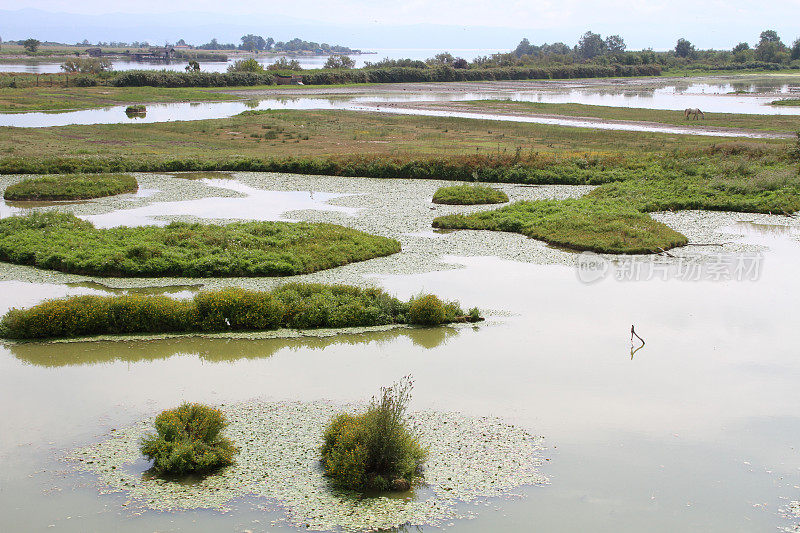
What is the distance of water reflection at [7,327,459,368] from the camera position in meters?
15.2

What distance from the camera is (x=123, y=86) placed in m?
88.1

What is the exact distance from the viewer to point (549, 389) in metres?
13.8

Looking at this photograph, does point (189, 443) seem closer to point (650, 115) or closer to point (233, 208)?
point (233, 208)

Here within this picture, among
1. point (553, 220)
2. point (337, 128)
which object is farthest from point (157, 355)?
point (337, 128)

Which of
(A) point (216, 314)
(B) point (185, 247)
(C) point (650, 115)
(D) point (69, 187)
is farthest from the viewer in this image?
(C) point (650, 115)

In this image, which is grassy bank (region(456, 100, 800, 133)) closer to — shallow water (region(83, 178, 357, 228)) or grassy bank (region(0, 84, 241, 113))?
grassy bank (region(0, 84, 241, 113))

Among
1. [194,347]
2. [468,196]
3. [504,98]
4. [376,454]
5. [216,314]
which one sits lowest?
[194,347]

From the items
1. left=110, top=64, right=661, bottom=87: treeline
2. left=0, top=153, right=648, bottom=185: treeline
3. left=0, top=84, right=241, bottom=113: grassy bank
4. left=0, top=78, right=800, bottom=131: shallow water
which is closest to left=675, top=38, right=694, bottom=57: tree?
left=110, top=64, right=661, bottom=87: treeline

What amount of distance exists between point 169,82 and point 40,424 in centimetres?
8546

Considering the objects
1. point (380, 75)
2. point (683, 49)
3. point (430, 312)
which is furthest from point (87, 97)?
point (683, 49)

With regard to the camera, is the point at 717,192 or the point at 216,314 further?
the point at 717,192

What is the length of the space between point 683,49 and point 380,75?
333 feet

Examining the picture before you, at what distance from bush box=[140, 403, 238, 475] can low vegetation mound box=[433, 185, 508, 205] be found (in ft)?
64.5

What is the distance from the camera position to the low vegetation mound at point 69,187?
1182 inches
